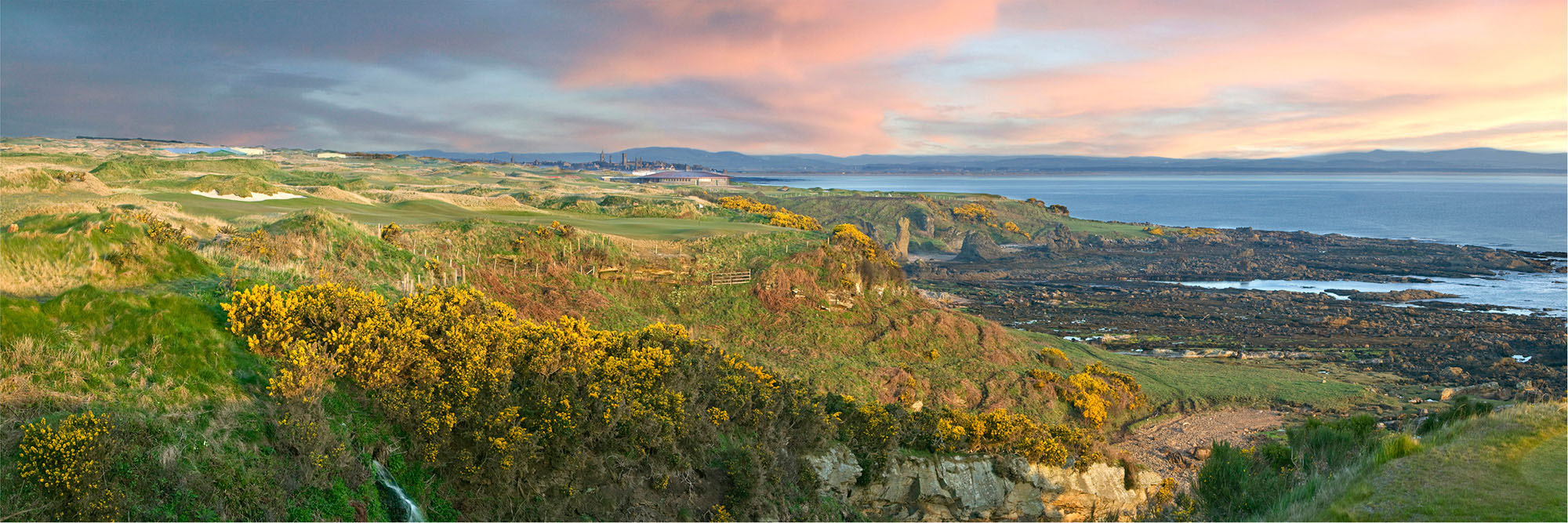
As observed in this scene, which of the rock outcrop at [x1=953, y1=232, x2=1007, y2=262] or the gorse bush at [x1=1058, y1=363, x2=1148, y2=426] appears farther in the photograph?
the rock outcrop at [x1=953, y1=232, x2=1007, y2=262]

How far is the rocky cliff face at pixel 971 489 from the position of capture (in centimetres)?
1506

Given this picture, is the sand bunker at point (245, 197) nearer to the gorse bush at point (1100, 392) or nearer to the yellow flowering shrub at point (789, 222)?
the yellow flowering shrub at point (789, 222)

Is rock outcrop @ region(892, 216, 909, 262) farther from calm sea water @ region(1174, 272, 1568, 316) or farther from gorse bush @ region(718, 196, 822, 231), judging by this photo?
calm sea water @ region(1174, 272, 1568, 316)

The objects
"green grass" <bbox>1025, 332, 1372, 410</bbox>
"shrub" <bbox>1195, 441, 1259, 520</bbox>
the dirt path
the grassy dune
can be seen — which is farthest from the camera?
"green grass" <bbox>1025, 332, 1372, 410</bbox>

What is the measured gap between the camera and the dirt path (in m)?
24.1

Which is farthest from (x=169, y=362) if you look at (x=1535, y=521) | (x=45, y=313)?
(x=1535, y=521)

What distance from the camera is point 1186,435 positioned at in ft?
88.8

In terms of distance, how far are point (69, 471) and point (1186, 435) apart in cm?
2948

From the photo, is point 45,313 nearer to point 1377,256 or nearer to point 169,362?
Result: point 169,362

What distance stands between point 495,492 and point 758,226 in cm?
3043

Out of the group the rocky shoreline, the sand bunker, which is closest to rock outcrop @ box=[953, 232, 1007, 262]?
the rocky shoreline

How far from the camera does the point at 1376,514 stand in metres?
9.58

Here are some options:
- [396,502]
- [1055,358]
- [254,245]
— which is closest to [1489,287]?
[1055,358]

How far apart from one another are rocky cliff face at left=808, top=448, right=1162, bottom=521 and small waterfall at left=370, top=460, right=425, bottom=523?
7.35 m
